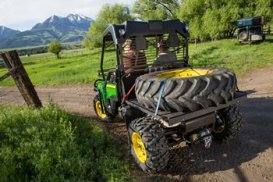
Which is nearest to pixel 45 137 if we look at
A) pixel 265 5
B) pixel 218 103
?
pixel 218 103

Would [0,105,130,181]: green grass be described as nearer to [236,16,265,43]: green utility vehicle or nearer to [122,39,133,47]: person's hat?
[122,39,133,47]: person's hat

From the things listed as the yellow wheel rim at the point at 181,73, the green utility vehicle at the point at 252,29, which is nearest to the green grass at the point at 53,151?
the yellow wheel rim at the point at 181,73

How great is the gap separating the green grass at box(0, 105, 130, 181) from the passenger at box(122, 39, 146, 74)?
1674 millimetres

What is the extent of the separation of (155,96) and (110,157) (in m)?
1.70

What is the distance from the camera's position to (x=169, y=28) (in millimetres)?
6801

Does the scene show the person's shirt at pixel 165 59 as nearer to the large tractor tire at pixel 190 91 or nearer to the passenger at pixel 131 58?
the passenger at pixel 131 58

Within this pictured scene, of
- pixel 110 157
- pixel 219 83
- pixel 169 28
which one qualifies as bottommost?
pixel 110 157

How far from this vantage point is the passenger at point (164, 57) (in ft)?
22.3

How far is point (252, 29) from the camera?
23.1 meters

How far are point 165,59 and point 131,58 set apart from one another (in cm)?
84

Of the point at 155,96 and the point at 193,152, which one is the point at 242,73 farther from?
the point at 155,96

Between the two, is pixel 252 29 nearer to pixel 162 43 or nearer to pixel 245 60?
pixel 245 60

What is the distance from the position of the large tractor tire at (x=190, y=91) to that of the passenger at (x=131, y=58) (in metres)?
1.38

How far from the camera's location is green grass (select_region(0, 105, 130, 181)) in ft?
17.1
